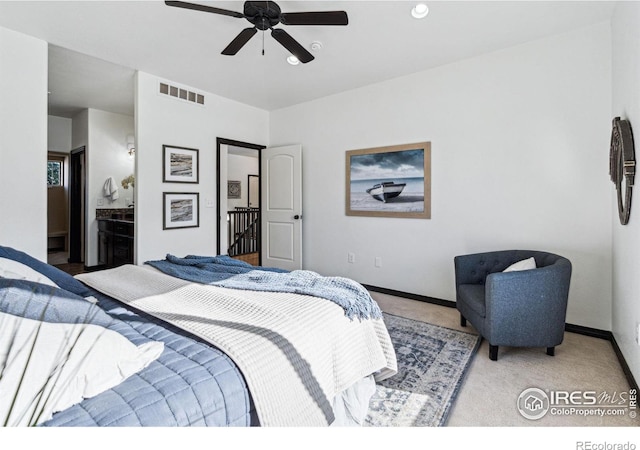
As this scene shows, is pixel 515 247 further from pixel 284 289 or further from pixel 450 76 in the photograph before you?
pixel 284 289

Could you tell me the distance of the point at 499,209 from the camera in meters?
3.24

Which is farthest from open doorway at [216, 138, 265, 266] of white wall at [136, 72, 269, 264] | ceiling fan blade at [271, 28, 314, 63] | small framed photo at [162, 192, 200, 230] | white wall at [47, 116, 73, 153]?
white wall at [47, 116, 73, 153]

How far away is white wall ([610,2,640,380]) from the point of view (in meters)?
A: 1.90

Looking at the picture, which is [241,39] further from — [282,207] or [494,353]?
[494,353]

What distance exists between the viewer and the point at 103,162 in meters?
5.33

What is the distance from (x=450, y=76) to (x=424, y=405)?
10.8ft

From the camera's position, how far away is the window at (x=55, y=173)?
6.17m

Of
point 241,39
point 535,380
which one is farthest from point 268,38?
point 535,380

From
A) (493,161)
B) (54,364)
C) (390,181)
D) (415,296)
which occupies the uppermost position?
(493,161)

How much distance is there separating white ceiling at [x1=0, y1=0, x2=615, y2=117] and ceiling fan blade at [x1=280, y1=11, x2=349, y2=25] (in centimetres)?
40

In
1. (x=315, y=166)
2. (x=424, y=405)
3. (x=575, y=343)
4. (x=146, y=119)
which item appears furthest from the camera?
(x=315, y=166)

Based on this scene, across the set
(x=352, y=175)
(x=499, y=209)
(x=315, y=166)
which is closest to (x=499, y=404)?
(x=499, y=209)

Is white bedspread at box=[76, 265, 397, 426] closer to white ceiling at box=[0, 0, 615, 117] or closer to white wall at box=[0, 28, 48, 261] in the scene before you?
white wall at box=[0, 28, 48, 261]

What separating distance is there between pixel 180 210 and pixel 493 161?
377 cm
